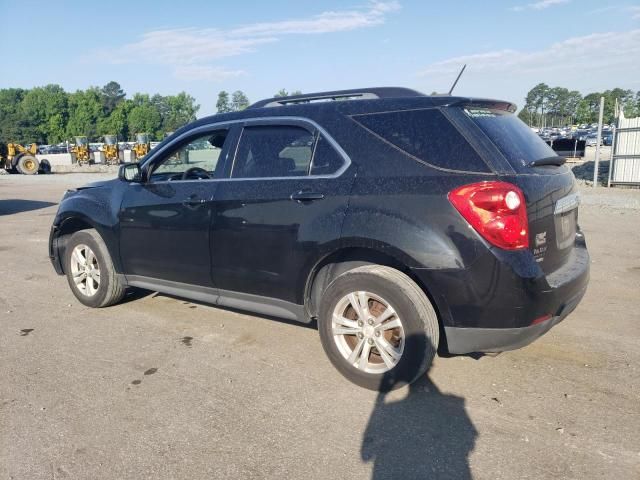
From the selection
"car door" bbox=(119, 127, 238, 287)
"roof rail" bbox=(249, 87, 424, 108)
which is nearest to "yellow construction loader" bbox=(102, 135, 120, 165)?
"car door" bbox=(119, 127, 238, 287)

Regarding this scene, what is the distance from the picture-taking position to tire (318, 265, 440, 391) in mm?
3174

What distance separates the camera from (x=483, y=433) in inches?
114

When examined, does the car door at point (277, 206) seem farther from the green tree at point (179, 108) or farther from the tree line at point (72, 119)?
the green tree at point (179, 108)

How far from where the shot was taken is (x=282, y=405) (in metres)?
3.26

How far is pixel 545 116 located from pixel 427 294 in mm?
154503

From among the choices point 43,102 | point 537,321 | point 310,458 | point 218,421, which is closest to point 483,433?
point 537,321

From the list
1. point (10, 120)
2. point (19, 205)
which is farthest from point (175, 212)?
point (10, 120)

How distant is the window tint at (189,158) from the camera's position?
4379 mm

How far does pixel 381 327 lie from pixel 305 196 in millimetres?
993

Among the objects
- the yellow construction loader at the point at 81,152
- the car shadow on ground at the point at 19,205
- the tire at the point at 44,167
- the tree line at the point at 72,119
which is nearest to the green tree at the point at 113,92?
the tree line at the point at 72,119

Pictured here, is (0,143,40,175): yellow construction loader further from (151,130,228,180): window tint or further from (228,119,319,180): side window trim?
(228,119,319,180): side window trim

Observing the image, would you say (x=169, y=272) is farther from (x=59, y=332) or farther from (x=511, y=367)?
(x=511, y=367)

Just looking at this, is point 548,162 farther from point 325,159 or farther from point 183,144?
point 183,144

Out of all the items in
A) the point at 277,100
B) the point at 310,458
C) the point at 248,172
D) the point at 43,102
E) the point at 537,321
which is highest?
the point at 43,102
